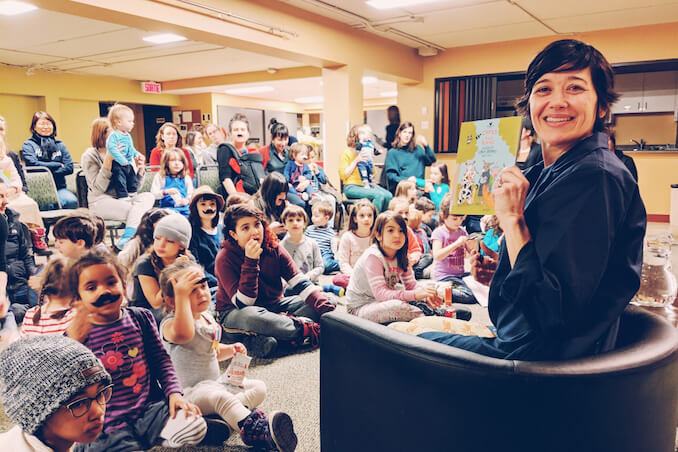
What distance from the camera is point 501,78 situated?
25.0ft

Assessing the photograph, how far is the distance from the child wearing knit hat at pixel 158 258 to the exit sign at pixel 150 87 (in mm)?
10748

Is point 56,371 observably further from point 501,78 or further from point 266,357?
point 501,78

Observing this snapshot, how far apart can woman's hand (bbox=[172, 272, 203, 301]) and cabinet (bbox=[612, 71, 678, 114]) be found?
795 centimetres

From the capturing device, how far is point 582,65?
3.55ft

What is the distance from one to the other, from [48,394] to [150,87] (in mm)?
12091

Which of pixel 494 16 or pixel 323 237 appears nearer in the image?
pixel 323 237

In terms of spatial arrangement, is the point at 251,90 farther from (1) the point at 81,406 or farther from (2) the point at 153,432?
(1) the point at 81,406

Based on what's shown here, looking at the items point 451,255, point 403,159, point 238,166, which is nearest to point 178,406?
point 451,255

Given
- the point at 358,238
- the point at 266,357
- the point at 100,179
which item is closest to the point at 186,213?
the point at 100,179

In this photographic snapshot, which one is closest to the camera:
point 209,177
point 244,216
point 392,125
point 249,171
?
point 244,216

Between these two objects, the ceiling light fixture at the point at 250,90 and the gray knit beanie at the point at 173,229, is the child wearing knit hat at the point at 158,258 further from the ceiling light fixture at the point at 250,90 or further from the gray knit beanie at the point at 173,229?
the ceiling light fixture at the point at 250,90

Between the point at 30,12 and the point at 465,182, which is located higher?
the point at 30,12

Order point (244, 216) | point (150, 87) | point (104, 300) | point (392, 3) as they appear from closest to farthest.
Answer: point (104, 300), point (244, 216), point (392, 3), point (150, 87)

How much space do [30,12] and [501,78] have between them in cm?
642
